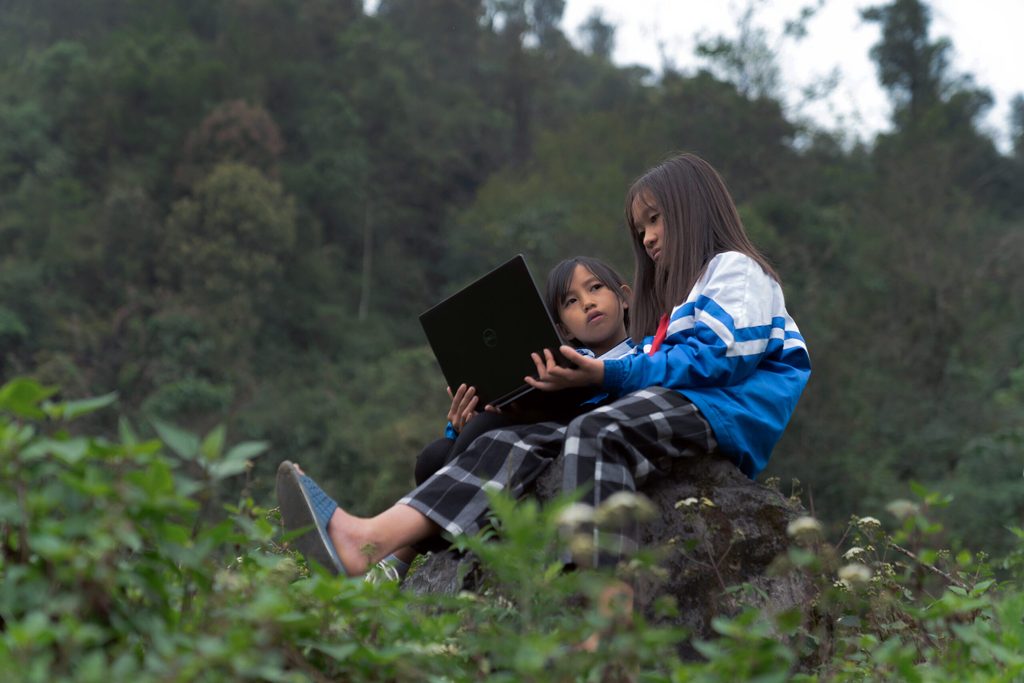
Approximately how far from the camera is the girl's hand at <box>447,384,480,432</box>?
3.32 m

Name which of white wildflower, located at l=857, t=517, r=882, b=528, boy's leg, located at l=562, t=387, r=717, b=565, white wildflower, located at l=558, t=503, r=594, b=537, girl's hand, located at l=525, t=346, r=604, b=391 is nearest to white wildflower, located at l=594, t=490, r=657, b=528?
white wildflower, located at l=558, t=503, r=594, b=537

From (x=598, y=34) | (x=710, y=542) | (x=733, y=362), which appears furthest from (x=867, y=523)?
(x=598, y=34)

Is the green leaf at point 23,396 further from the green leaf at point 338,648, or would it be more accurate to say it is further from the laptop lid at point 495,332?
the laptop lid at point 495,332

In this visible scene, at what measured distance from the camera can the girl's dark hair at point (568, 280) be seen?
4.04m

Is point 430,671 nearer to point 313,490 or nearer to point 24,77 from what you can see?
point 313,490

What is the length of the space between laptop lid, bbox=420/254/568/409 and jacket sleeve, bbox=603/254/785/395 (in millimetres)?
188

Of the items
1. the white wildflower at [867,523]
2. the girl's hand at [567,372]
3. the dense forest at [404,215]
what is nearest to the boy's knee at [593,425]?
the girl's hand at [567,372]

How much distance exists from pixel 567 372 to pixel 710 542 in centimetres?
53

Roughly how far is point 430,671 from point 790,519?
1.39 meters

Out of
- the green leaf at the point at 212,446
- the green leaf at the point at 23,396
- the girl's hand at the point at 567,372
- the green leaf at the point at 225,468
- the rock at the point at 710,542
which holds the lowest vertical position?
the rock at the point at 710,542

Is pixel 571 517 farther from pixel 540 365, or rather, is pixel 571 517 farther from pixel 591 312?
pixel 591 312

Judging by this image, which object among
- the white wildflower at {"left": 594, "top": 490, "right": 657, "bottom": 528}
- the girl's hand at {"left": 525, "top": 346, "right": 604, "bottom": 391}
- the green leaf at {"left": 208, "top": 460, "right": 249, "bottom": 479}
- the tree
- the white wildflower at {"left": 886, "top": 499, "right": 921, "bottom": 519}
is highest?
the tree

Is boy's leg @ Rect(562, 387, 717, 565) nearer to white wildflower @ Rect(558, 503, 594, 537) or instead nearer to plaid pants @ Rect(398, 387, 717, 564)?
plaid pants @ Rect(398, 387, 717, 564)

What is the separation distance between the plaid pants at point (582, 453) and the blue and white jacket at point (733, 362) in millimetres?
56
